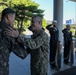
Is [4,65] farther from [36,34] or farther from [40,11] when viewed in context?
[40,11]

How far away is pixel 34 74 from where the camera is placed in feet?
13.3

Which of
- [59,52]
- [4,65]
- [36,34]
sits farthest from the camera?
[59,52]

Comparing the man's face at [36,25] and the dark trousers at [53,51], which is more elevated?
the man's face at [36,25]

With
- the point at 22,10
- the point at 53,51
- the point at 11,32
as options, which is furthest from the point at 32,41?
the point at 22,10

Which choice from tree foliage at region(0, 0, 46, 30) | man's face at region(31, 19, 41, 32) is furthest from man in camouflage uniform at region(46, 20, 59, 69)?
tree foliage at region(0, 0, 46, 30)

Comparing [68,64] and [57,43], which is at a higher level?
[57,43]

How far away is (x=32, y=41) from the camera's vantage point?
350 cm

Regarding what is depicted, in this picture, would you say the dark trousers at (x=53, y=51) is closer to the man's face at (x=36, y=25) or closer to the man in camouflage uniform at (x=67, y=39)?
the man in camouflage uniform at (x=67, y=39)

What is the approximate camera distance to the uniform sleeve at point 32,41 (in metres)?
3.37

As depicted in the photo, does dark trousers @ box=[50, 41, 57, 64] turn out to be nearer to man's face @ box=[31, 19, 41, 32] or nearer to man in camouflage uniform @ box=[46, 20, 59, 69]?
man in camouflage uniform @ box=[46, 20, 59, 69]

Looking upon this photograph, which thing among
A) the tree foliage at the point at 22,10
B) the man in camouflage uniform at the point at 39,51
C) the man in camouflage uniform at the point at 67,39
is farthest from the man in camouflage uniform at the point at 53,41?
the tree foliage at the point at 22,10

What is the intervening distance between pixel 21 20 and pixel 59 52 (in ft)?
105

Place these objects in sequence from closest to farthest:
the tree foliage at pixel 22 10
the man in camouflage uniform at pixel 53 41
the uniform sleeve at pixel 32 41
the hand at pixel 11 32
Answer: the hand at pixel 11 32 → the uniform sleeve at pixel 32 41 → the man in camouflage uniform at pixel 53 41 → the tree foliage at pixel 22 10

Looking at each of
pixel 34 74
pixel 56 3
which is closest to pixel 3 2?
pixel 56 3
